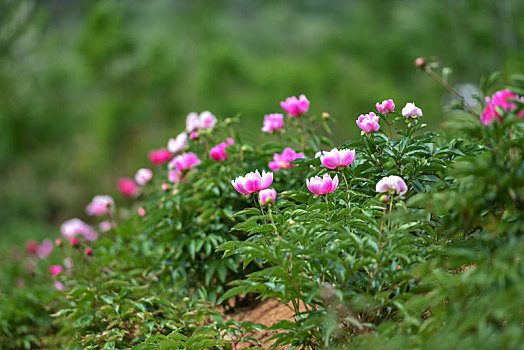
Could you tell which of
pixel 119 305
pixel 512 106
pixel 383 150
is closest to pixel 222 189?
pixel 119 305

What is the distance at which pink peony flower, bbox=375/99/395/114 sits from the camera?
1925 mm

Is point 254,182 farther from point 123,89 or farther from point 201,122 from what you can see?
point 123,89

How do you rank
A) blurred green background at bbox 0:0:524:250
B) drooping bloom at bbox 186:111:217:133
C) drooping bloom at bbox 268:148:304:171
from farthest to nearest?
blurred green background at bbox 0:0:524:250
drooping bloom at bbox 186:111:217:133
drooping bloom at bbox 268:148:304:171

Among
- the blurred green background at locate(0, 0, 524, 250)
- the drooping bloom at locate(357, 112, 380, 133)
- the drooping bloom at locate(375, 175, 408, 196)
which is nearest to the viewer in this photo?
the drooping bloom at locate(375, 175, 408, 196)

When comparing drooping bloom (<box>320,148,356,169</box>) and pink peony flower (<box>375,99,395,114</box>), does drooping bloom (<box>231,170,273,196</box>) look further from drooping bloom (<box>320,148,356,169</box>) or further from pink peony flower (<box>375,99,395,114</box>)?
pink peony flower (<box>375,99,395,114</box>)

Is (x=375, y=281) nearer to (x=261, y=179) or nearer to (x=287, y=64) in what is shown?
(x=261, y=179)

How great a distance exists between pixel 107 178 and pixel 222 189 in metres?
9.35

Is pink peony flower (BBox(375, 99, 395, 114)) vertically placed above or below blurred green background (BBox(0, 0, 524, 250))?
below

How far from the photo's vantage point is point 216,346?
1956 mm

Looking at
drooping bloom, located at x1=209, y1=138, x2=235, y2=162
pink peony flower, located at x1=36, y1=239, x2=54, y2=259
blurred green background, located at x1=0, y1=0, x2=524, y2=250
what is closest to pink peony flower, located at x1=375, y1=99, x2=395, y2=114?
drooping bloom, located at x1=209, y1=138, x2=235, y2=162

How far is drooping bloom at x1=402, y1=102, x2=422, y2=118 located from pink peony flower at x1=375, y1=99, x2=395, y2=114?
0.06m

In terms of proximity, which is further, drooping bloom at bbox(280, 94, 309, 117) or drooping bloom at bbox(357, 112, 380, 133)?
drooping bloom at bbox(280, 94, 309, 117)

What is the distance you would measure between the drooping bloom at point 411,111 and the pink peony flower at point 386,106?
0.20 feet

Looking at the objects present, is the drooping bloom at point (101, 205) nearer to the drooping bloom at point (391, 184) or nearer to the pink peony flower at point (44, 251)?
the pink peony flower at point (44, 251)
